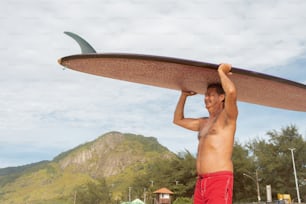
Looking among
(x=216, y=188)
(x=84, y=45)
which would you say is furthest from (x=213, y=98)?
(x=84, y=45)

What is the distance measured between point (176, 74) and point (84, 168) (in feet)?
562

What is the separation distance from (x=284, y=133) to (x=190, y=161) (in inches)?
453

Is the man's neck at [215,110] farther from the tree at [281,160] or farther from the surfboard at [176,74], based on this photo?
the tree at [281,160]

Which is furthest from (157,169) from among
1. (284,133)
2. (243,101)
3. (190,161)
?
(243,101)

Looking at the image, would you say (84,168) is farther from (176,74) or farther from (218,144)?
(218,144)

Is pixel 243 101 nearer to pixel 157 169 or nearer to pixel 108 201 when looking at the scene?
pixel 157 169

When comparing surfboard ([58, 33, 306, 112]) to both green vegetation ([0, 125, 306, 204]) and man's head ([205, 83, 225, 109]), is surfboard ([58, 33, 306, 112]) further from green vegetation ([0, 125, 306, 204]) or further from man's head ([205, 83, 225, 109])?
green vegetation ([0, 125, 306, 204])

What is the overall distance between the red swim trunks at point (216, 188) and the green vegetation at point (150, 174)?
2856 centimetres

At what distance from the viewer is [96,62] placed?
3416 mm

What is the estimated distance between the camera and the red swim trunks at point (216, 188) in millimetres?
3219

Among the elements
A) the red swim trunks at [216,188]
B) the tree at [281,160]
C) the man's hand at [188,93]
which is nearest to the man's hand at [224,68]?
the red swim trunks at [216,188]

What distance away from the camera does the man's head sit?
3.63 metres

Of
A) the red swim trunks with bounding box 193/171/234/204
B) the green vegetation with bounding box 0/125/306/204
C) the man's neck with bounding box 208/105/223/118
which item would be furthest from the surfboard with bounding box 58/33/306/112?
the green vegetation with bounding box 0/125/306/204

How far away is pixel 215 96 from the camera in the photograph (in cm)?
364
